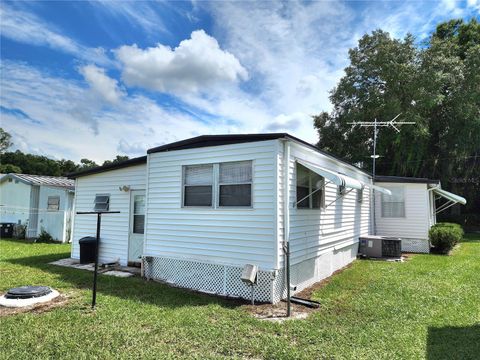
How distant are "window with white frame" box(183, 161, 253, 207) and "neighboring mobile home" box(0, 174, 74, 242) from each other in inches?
415

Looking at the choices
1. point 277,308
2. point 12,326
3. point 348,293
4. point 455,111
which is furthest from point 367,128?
point 12,326

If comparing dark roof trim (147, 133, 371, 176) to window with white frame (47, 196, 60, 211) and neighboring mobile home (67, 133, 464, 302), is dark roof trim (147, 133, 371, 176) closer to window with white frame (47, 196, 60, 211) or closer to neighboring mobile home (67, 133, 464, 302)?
neighboring mobile home (67, 133, 464, 302)

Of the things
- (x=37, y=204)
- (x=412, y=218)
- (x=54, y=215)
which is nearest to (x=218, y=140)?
(x=412, y=218)

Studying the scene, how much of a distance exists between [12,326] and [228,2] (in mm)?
9092

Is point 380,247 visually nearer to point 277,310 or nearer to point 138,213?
point 277,310

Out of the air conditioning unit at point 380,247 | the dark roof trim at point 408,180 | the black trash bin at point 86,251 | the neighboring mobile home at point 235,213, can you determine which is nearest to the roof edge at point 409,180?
the dark roof trim at point 408,180

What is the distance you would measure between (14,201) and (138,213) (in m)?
12.6

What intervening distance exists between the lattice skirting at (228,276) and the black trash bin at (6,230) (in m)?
13.4

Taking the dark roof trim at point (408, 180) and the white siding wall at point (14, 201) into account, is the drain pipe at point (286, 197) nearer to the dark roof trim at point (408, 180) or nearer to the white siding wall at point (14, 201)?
the dark roof trim at point (408, 180)

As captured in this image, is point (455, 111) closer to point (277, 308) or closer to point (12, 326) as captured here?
point (277, 308)

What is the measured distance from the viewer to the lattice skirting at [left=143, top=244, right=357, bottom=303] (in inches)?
244

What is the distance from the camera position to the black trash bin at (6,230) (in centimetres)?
1700

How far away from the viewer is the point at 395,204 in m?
13.4

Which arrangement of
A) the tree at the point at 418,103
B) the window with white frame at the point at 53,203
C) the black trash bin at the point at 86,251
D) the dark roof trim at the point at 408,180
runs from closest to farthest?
the black trash bin at the point at 86,251
the dark roof trim at the point at 408,180
the window with white frame at the point at 53,203
the tree at the point at 418,103
